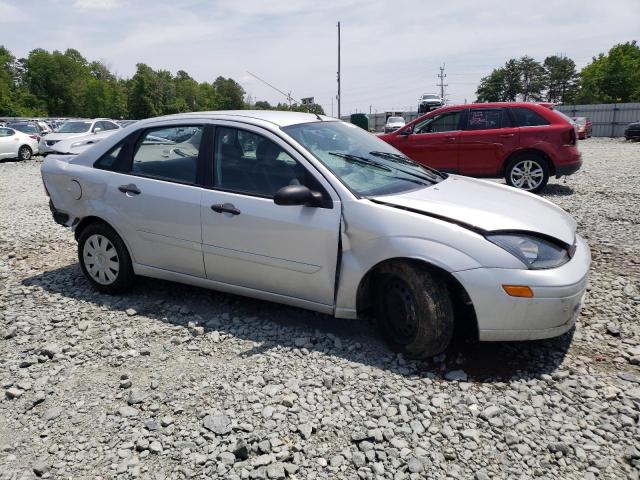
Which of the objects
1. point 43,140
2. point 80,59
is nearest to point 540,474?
point 43,140

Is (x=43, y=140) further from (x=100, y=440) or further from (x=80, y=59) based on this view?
(x=80, y=59)

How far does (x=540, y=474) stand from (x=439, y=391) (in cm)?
75

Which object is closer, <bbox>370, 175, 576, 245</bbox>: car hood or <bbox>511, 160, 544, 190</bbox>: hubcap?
<bbox>370, 175, 576, 245</bbox>: car hood

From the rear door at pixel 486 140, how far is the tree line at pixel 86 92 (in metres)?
75.8

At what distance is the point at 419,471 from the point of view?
244 centimetres

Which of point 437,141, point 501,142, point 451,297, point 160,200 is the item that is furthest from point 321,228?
point 437,141

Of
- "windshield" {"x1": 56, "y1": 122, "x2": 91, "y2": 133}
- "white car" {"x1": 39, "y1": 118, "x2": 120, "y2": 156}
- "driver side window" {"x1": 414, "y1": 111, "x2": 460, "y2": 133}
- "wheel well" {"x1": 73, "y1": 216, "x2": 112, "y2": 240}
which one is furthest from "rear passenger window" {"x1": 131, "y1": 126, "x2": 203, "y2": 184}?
"windshield" {"x1": 56, "y1": 122, "x2": 91, "y2": 133}

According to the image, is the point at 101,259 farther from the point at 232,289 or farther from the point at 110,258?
the point at 232,289

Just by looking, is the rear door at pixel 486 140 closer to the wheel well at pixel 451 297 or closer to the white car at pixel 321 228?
the white car at pixel 321 228

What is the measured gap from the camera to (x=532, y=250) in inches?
125

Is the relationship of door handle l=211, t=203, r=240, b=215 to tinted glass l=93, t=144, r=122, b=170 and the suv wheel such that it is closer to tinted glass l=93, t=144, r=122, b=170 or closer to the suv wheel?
tinted glass l=93, t=144, r=122, b=170

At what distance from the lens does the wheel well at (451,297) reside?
3.23m

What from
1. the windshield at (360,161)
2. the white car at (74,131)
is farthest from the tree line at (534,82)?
the windshield at (360,161)

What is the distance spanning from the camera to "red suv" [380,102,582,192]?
31.0 ft
